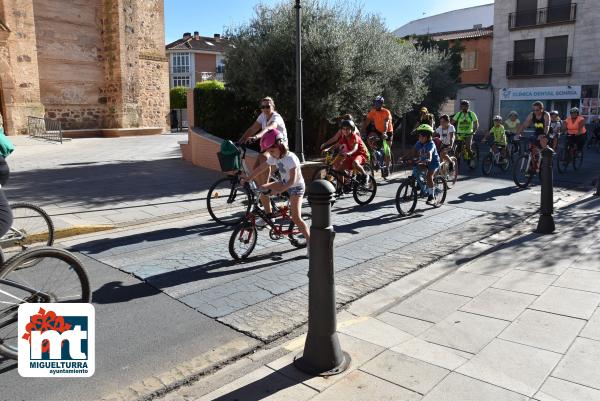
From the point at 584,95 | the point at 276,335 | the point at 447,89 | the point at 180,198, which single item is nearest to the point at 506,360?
the point at 276,335

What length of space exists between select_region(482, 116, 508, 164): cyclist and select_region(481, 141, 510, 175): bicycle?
0.03m

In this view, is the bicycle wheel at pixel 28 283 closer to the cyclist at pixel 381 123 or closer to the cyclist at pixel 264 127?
the cyclist at pixel 264 127

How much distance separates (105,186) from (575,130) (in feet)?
39.9

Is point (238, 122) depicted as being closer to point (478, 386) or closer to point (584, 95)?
point (478, 386)

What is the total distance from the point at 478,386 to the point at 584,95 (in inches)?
1304

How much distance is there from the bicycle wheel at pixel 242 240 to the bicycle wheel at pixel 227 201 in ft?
4.40

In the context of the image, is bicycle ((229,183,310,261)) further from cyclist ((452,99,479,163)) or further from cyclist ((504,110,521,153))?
cyclist ((504,110,521,153))

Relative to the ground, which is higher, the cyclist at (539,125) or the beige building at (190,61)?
the beige building at (190,61)

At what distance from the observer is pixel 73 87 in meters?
26.5

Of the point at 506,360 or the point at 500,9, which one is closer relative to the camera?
the point at 506,360

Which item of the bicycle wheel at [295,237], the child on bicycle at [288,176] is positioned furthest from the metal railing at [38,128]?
the child on bicycle at [288,176]

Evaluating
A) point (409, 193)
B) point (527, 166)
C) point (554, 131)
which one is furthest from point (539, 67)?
point (409, 193)

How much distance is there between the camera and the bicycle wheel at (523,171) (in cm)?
1140

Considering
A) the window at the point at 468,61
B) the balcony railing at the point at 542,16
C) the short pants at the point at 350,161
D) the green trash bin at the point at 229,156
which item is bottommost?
the short pants at the point at 350,161
